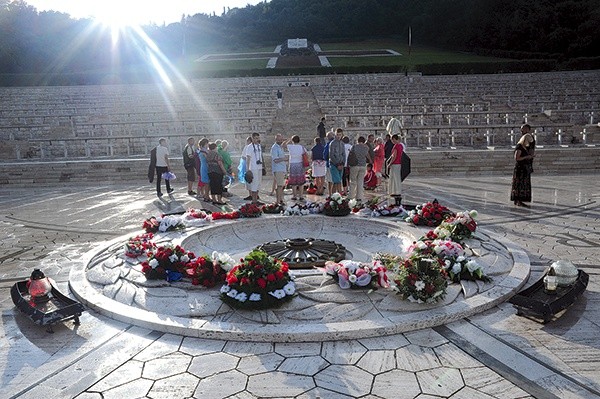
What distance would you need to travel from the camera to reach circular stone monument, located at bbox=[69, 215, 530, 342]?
4.73 metres

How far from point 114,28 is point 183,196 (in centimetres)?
5764

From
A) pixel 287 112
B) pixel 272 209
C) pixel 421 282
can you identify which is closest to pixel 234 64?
pixel 287 112

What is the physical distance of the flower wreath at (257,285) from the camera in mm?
5023

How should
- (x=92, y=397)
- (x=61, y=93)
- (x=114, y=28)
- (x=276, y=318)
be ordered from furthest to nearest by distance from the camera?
(x=114, y=28)
(x=61, y=93)
(x=276, y=318)
(x=92, y=397)

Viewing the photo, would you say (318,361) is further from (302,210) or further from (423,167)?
(423,167)

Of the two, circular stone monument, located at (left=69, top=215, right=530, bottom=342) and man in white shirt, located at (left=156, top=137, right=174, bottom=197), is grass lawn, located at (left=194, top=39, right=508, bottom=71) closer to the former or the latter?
man in white shirt, located at (left=156, top=137, right=174, bottom=197)

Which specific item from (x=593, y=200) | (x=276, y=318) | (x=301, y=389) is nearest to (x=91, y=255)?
(x=276, y=318)

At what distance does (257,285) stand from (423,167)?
38.6ft

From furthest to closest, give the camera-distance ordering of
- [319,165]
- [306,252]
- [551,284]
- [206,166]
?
[319,165]
[206,166]
[306,252]
[551,284]

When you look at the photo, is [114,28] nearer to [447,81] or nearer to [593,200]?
[447,81]

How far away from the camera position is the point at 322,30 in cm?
8525

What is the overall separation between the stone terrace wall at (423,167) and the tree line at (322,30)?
33.9 metres

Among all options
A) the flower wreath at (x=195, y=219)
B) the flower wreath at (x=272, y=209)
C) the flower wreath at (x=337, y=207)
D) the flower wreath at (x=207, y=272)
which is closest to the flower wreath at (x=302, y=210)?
the flower wreath at (x=272, y=209)

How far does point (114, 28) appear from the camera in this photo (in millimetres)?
62688
